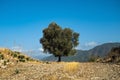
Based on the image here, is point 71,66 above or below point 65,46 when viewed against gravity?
below

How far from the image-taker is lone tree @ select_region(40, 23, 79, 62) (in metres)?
75.9

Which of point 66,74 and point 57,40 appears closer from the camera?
point 66,74

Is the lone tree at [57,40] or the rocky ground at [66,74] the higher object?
the lone tree at [57,40]

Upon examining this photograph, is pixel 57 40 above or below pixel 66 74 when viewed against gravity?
above

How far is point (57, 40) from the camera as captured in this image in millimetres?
75688

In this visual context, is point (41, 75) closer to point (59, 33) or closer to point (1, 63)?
point (1, 63)

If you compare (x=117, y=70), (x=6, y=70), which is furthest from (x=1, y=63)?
(x=117, y=70)

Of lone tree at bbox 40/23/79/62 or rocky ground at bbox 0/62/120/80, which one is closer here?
rocky ground at bbox 0/62/120/80

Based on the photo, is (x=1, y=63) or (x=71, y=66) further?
(x=1, y=63)

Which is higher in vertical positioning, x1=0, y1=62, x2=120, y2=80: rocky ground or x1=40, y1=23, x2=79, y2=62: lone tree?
x1=40, y1=23, x2=79, y2=62: lone tree

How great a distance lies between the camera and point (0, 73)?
1098 inches

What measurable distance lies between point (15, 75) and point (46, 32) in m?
50.8

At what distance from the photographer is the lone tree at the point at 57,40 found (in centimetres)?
7594

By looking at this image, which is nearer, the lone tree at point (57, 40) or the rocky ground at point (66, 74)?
the rocky ground at point (66, 74)
